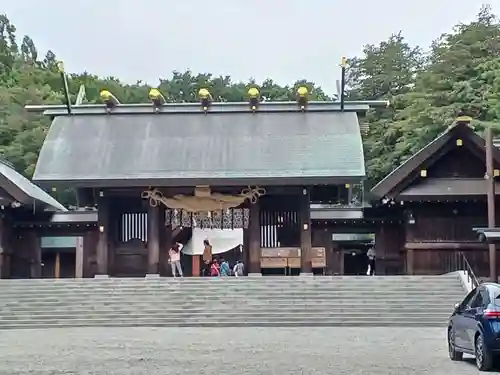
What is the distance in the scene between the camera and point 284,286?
22.8 m

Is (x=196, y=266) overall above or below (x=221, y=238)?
below

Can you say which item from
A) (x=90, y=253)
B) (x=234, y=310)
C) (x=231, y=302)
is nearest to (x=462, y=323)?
(x=234, y=310)

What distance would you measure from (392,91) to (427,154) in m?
28.5

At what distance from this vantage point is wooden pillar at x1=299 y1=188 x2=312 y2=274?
2680 centimetres

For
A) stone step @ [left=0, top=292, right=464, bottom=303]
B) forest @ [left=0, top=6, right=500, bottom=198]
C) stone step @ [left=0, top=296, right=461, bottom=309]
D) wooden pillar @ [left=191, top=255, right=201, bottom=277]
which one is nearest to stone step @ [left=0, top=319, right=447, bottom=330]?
stone step @ [left=0, top=296, right=461, bottom=309]

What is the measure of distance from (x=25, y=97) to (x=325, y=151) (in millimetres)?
29873

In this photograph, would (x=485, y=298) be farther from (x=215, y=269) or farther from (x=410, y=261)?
(x=215, y=269)

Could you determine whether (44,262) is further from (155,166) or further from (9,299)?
(9,299)

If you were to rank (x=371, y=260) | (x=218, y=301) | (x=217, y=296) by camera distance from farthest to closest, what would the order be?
1. (x=371, y=260)
2. (x=217, y=296)
3. (x=218, y=301)

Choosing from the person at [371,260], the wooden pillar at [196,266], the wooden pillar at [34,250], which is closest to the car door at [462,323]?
the person at [371,260]

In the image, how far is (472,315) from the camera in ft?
36.8

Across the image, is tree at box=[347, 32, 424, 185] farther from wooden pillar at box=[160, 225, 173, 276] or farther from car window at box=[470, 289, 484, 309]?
car window at box=[470, 289, 484, 309]

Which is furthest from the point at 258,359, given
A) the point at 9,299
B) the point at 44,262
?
the point at 44,262

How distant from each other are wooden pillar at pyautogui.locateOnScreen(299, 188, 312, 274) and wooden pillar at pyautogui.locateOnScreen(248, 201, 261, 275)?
1.42 metres
